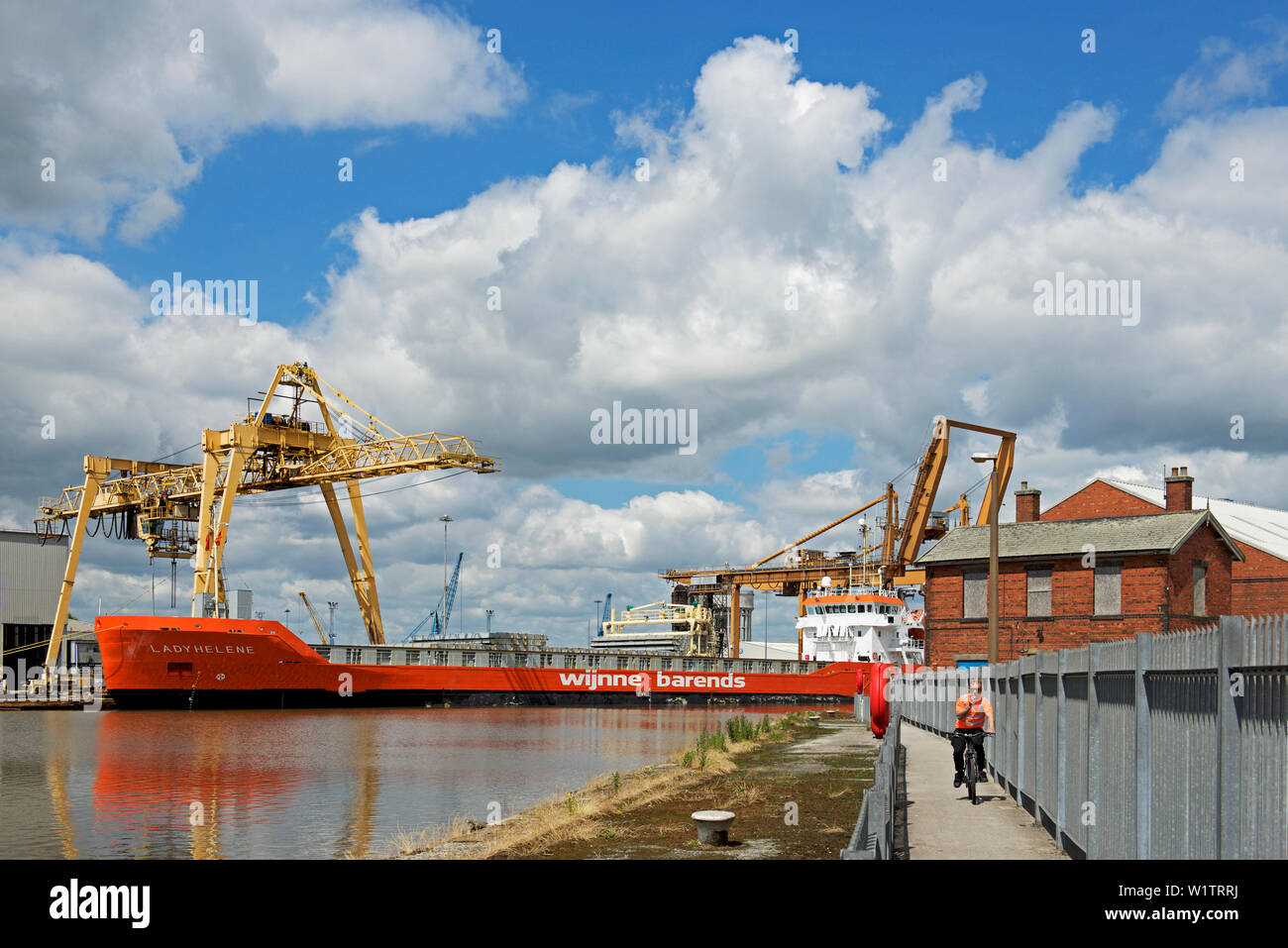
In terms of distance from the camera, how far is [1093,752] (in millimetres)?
9547

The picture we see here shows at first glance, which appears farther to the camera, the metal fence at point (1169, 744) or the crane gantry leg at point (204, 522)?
the crane gantry leg at point (204, 522)

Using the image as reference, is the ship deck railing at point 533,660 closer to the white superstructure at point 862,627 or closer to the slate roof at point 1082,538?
the white superstructure at point 862,627

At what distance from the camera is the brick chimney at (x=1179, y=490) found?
41.7m

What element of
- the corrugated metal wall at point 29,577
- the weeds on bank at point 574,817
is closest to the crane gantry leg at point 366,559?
the corrugated metal wall at point 29,577

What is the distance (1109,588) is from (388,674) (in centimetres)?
3445

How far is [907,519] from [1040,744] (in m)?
43.9

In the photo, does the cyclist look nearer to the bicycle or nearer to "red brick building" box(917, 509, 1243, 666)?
the bicycle

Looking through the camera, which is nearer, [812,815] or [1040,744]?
[1040,744]

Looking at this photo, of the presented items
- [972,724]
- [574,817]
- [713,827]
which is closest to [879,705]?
[972,724]

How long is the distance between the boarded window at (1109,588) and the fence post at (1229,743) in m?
32.5

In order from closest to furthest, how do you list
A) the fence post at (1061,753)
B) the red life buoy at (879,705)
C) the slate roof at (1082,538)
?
the fence post at (1061,753)
the red life buoy at (879,705)
the slate roof at (1082,538)
